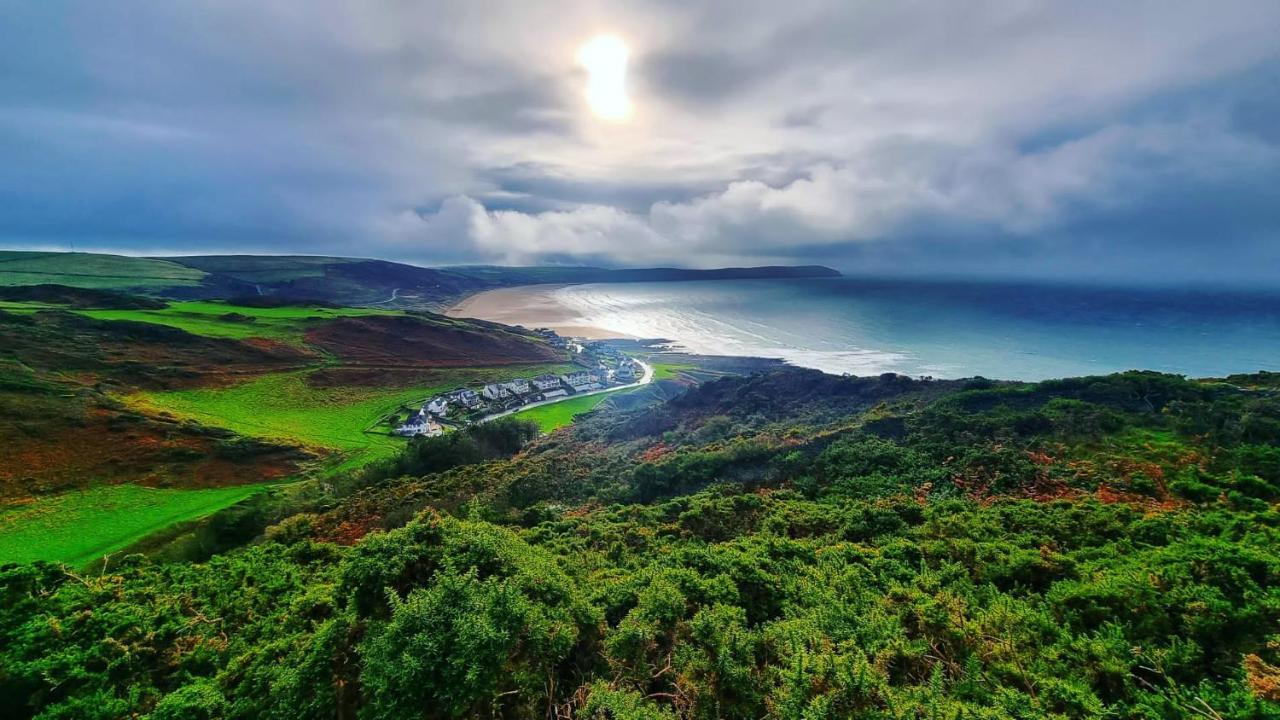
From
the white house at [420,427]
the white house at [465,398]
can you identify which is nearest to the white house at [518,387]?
the white house at [465,398]

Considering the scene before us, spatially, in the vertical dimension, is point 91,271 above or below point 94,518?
above

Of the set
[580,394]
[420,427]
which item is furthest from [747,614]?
[580,394]

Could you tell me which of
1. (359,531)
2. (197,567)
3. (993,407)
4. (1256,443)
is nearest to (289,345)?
(359,531)

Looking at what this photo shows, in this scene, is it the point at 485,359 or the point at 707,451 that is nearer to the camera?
the point at 707,451

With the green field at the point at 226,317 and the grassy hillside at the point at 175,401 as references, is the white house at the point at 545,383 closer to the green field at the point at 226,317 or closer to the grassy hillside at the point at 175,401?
the grassy hillside at the point at 175,401

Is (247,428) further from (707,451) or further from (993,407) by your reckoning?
(993,407)

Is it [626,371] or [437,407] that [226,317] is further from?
[626,371]
